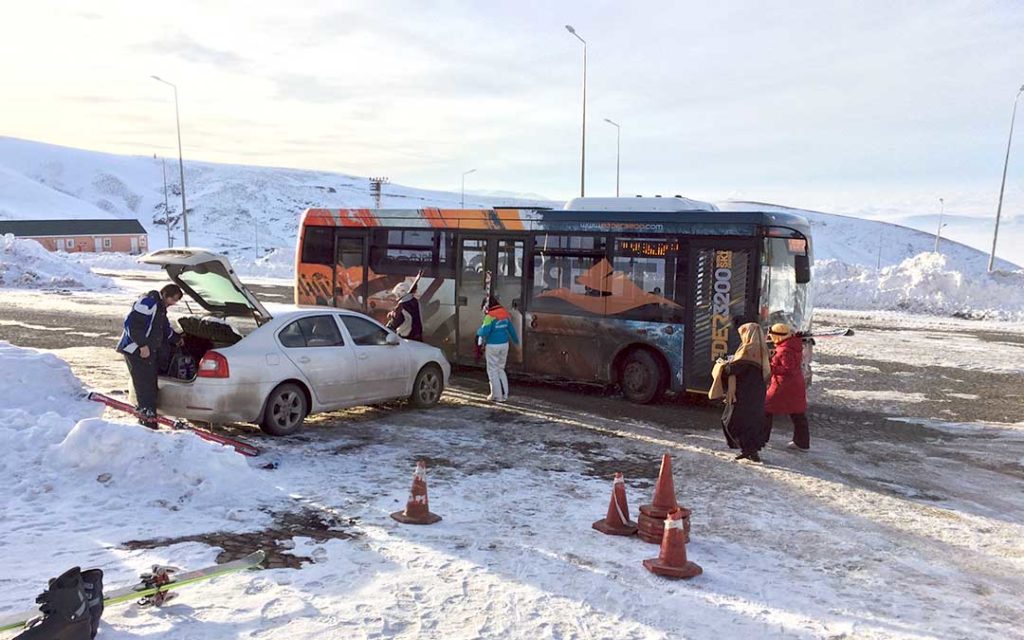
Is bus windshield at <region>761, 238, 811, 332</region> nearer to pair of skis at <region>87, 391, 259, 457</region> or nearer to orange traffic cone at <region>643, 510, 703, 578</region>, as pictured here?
orange traffic cone at <region>643, 510, 703, 578</region>

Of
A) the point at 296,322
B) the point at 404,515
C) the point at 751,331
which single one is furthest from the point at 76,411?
the point at 751,331

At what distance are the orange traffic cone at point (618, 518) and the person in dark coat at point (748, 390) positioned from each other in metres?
2.76

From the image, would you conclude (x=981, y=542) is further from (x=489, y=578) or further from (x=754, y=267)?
(x=754, y=267)

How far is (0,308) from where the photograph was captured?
2258 centimetres

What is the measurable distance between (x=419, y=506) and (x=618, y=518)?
63.8 inches

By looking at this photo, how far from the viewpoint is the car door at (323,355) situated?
8875mm

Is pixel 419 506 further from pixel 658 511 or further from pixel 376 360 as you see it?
pixel 376 360

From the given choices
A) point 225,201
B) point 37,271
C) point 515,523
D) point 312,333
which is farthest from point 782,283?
point 225,201

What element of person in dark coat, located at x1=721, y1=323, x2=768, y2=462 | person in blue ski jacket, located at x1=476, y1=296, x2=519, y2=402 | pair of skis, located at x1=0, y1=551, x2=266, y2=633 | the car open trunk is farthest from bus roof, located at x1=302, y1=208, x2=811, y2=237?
pair of skis, located at x1=0, y1=551, x2=266, y2=633

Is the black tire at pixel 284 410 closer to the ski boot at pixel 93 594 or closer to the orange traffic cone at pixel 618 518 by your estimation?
the orange traffic cone at pixel 618 518

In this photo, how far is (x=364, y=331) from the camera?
32.3 ft

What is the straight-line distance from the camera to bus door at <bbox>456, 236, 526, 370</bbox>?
12297 millimetres

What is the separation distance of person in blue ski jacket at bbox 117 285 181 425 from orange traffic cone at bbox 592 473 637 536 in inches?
204

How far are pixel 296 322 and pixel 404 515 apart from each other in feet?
12.4
